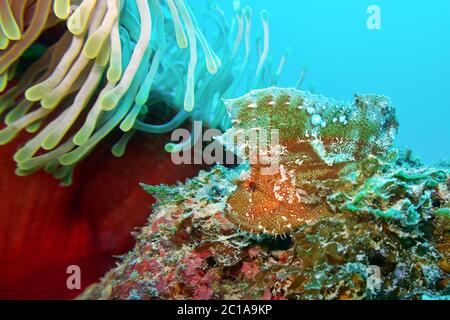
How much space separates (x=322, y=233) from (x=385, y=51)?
6615 cm

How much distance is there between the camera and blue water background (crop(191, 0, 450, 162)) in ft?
179

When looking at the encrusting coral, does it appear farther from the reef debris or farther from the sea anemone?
the sea anemone

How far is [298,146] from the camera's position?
1.49 meters

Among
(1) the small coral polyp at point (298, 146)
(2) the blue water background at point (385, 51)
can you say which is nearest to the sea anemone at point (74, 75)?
(1) the small coral polyp at point (298, 146)

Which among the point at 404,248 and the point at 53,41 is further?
the point at 53,41

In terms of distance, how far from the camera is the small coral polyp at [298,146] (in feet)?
4.70

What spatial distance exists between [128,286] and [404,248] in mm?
1194

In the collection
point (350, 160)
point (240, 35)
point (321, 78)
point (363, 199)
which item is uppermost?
point (321, 78)

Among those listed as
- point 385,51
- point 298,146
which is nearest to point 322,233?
point 298,146

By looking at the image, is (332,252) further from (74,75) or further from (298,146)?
(74,75)

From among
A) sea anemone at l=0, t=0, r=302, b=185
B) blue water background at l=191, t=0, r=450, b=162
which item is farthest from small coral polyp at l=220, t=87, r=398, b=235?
blue water background at l=191, t=0, r=450, b=162
